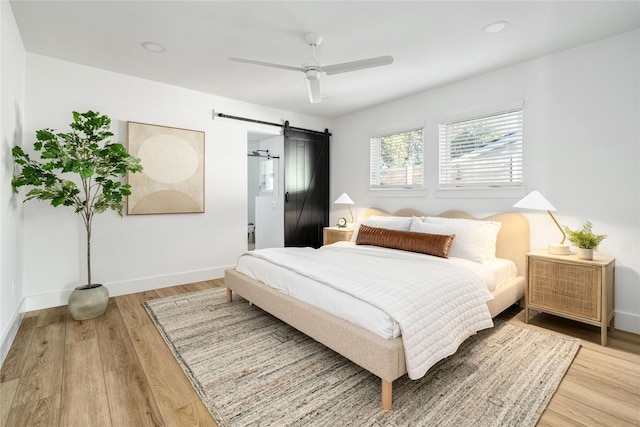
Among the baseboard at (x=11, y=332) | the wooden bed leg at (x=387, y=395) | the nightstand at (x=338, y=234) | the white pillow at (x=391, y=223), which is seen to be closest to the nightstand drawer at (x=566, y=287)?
the white pillow at (x=391, y=223)

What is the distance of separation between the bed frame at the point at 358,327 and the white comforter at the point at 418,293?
4.8 inches

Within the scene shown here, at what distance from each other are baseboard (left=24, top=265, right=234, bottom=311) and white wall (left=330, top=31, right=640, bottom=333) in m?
3.62

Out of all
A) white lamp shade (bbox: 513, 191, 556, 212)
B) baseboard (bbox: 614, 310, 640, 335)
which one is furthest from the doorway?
baseboard (bbox: 614, 310, 640, 335)

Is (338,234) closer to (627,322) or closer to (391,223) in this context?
(391,223)

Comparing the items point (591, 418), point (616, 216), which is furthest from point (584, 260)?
point (591, 418)

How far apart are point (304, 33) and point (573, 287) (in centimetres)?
330

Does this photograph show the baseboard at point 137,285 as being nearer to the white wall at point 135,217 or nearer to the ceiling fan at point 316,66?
the white wall at point 135,217

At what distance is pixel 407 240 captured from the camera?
343 cm

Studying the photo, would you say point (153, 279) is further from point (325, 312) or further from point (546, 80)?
point (546, 80)

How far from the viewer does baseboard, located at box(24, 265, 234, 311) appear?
3281 millimetres

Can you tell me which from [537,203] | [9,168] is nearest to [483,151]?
[537,203]

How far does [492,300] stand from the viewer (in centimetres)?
267

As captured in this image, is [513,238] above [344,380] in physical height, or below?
above

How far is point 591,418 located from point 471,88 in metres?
3.43
